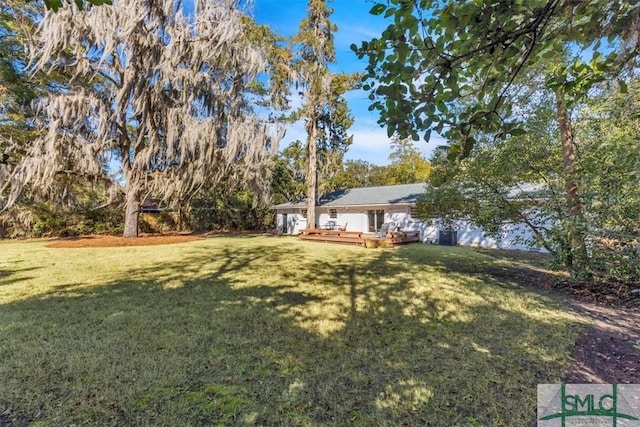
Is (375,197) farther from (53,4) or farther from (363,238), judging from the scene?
(53,4)

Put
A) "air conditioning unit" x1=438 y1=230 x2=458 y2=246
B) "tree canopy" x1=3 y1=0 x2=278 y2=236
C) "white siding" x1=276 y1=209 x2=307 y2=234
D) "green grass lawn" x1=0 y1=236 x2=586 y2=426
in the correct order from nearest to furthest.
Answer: "green grass lawn" x1=0 y1=236 x2=586 y2=426, "tree canopy" x1=3 y1=0 x2=278 y2=236, "air conditioning unit" x1=438 y1=230 x2=458 y2=246, "white siding" x1=276 y1=209 x2=307 y2=234

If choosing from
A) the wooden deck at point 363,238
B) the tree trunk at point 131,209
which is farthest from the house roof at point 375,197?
the tree trunk at point 131,209

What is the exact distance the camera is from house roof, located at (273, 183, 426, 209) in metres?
16.0

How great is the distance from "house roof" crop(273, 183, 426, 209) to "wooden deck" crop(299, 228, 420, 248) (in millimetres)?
1810

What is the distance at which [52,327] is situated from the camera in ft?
12.3

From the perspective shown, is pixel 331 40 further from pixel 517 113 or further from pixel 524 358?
pixel 524 358

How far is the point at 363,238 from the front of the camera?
44.7 feet

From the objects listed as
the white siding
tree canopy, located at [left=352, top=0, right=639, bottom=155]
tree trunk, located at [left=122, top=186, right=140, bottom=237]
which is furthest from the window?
tree canopy, located at [left=352, top=0, right=639, bottom=155]

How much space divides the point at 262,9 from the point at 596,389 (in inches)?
689

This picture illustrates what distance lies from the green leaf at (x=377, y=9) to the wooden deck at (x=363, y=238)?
1138cm

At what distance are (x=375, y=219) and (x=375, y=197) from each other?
126 centimetres

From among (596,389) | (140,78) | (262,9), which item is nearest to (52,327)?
(596,389)

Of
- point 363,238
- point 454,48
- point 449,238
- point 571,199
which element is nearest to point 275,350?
point 454,48

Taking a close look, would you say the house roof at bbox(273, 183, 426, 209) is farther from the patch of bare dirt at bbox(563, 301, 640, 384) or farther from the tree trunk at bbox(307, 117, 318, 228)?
the patch of bare dirt at bbox(563, 301, 640, 384)
